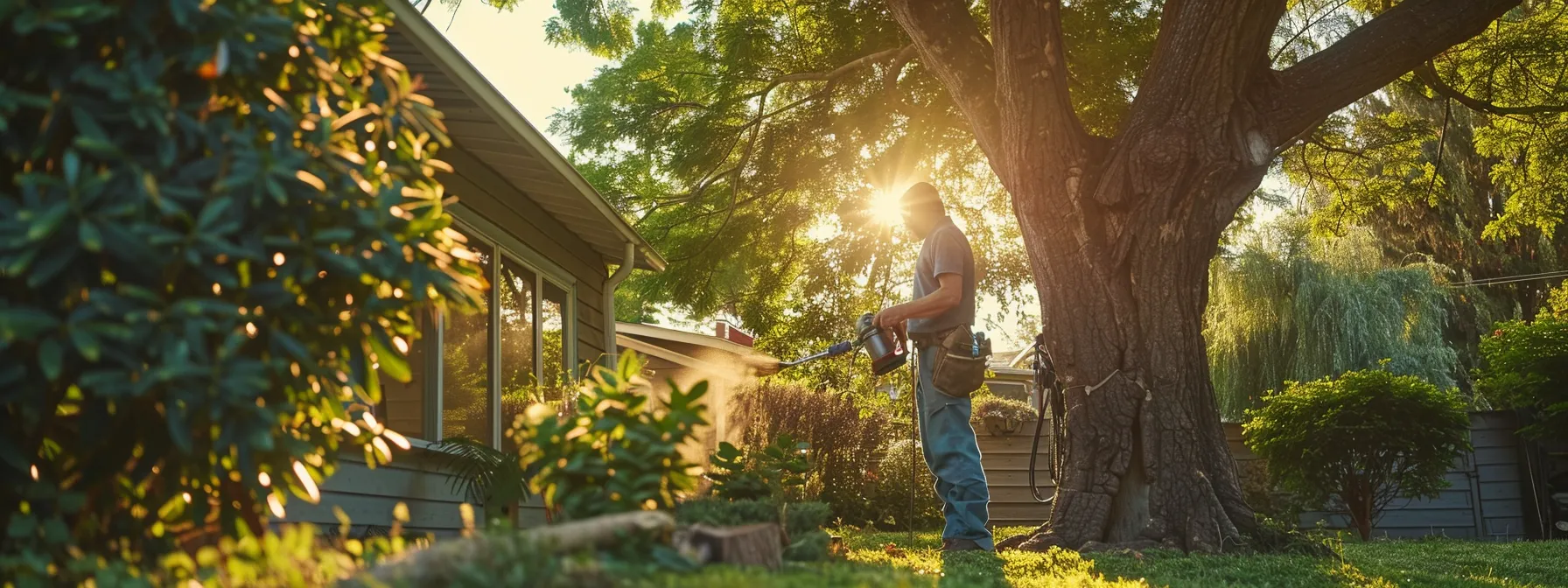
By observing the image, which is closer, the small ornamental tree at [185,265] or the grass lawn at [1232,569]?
the small ornamental tree at [185,265]

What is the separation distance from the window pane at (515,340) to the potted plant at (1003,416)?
18.4ft

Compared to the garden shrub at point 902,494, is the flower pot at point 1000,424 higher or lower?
higher

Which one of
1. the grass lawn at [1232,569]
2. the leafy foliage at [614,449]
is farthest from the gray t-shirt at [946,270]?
the leafy foliage at [614,449]

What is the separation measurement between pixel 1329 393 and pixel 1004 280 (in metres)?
5.16

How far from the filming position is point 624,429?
2.56 m

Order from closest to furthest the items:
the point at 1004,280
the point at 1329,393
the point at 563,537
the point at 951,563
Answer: the point at 563,537, the point at 951,563, the point at 1329,393, the point at 1004,280

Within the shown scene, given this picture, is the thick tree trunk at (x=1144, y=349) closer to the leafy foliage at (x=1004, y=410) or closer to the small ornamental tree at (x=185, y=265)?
the small ornamental tree at (x=185, y=265)

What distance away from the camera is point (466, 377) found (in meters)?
8.60

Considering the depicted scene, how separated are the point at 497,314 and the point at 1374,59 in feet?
17.2

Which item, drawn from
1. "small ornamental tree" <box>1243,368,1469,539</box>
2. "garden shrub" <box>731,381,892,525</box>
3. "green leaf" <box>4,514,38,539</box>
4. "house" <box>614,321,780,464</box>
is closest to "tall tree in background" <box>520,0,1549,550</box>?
"small ornamental tree" <box>1243,368,1469,539</box>

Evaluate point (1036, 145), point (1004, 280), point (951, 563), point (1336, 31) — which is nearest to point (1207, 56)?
point (1036, 145)

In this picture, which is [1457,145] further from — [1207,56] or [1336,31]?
[1207,56]

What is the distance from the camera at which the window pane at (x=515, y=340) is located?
25.5 feet

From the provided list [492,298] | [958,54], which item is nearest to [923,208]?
[958,54]
